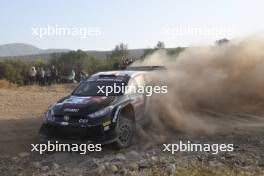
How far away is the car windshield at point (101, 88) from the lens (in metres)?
10.3

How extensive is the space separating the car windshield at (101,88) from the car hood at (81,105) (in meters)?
0.44

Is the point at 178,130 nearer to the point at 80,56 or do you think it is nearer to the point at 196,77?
the point at 196,77

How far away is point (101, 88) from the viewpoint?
1060 centimetres

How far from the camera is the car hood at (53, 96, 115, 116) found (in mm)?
9328

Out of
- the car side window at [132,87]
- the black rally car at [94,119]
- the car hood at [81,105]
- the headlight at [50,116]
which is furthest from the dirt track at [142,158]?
the car side window at [132,87]

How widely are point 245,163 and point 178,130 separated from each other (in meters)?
3.30

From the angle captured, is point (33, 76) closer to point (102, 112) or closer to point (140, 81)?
point (140, 81)

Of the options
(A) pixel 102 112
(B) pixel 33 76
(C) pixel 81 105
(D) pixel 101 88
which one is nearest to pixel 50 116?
(C) pixel 81 105

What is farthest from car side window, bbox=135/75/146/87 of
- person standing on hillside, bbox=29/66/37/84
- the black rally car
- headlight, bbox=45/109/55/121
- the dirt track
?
person standing on hillside, bbox=29/66/37/84

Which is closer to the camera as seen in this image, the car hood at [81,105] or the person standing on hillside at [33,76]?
the car hood at [81,105]

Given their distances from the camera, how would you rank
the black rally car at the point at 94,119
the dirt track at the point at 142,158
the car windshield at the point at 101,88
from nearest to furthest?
the dirt track at the point at 142,158
the black rally car at the point at 94,119
the car windshield at the point at 101,88

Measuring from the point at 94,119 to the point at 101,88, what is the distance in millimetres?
1521

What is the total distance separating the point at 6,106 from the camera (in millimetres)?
15805

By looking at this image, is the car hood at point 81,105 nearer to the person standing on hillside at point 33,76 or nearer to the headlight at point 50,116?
the headlight at point 50,116
